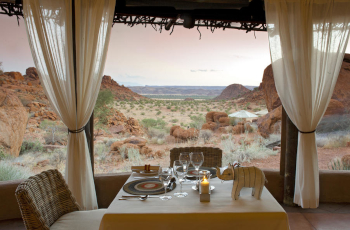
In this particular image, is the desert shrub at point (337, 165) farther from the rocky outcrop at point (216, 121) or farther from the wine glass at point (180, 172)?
the wine glass at point (180, 172)

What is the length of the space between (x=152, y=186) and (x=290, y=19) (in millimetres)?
2277

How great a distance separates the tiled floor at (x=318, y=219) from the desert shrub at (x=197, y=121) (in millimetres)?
3380

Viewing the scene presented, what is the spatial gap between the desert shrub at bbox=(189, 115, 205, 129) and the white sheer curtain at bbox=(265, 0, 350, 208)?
3453mm

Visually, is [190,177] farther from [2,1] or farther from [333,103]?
[333,103]

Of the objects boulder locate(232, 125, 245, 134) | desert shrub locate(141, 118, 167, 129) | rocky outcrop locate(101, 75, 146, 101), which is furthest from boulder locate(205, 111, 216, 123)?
rocky outcrop locate(101, 75, 146, 101)

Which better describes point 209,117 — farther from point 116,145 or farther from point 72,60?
point 72,60

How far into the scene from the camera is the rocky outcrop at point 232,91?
6.36 meters

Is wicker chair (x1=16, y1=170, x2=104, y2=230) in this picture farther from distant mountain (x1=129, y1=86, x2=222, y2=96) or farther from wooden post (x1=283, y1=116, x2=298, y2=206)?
distant mountain (x1=129, y1=86, x2=222, y2=96)

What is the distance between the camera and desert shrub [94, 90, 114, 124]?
17.7ft

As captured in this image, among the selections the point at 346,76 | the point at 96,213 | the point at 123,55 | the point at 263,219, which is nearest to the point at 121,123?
the point at 123,55

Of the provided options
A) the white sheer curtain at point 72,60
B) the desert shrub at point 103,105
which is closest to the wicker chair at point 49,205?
the white sheer curtain at point 72,60

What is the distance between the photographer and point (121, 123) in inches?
230

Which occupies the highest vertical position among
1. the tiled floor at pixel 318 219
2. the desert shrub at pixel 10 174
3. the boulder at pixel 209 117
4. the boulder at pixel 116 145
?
the boulder at pixel 209 117

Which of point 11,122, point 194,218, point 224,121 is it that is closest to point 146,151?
point 224,121
